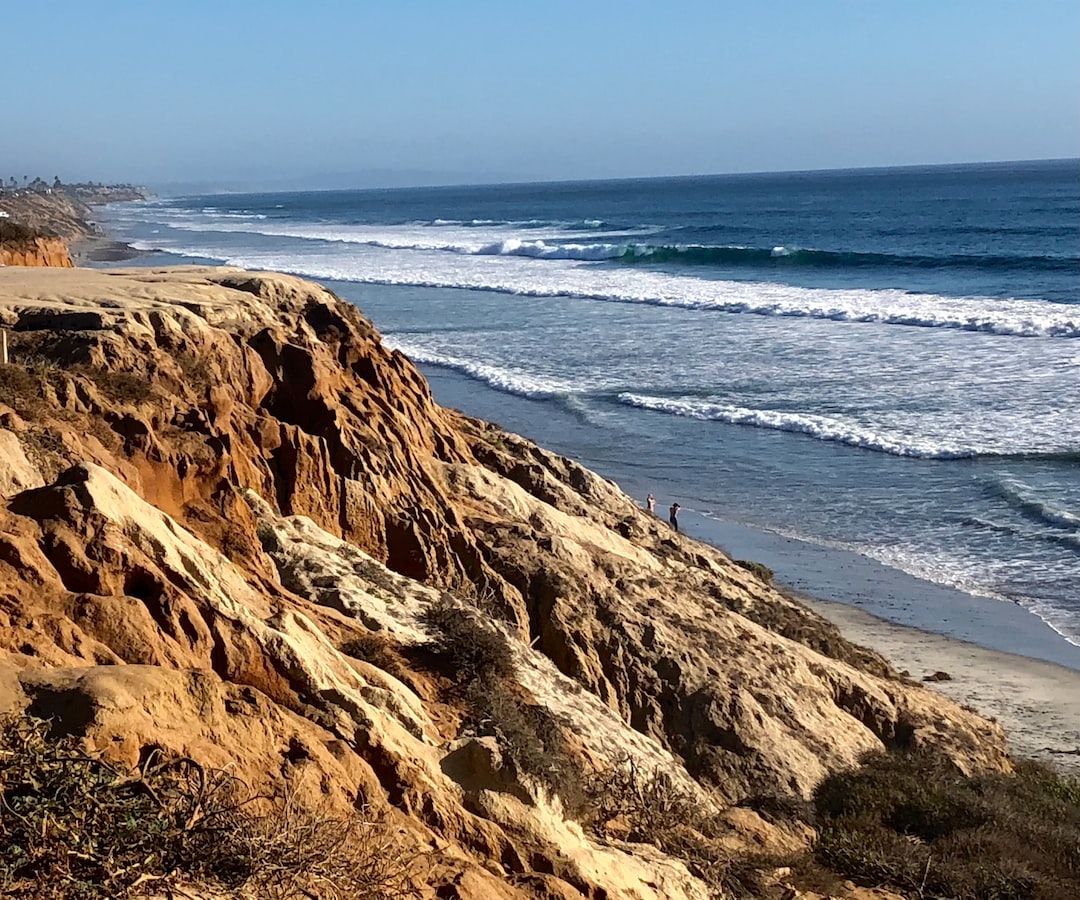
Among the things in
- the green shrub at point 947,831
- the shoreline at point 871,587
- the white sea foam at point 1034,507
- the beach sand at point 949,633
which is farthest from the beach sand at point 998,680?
the white sea foam at point 1034,507

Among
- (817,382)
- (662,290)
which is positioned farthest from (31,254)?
(662,290)

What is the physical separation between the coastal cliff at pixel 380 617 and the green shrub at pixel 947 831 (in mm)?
355

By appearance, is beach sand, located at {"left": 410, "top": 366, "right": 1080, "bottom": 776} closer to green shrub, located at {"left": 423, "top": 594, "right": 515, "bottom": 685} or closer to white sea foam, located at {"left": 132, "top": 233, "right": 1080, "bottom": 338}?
green shrub, located at {"left": 423, "top": 594, "right": 515, "bottom": 685}

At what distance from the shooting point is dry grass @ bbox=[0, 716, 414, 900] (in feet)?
14.6

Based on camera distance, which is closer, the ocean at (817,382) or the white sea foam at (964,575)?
the white sea foam at (964,575)

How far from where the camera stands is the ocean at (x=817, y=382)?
1819 centimetres

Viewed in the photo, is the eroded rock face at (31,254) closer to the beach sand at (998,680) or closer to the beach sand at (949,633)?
the beach sand at (949,633)

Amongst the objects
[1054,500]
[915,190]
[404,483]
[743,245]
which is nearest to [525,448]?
[404,483]

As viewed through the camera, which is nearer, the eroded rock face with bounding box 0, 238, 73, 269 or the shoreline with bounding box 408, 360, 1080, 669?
the shoreline with bounding box 408, 360, 1080, 669

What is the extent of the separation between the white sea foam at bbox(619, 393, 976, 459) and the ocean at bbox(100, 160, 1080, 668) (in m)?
0.08

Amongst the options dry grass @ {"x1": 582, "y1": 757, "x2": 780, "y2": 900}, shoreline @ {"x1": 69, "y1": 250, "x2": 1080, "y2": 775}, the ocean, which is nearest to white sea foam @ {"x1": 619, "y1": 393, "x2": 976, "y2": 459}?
the ocean

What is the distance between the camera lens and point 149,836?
4.68 meters

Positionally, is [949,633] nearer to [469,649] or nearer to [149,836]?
[469,649]

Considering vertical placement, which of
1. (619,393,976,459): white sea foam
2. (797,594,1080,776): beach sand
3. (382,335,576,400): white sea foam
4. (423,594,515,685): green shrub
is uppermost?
(423,594,515,685): green shrub
